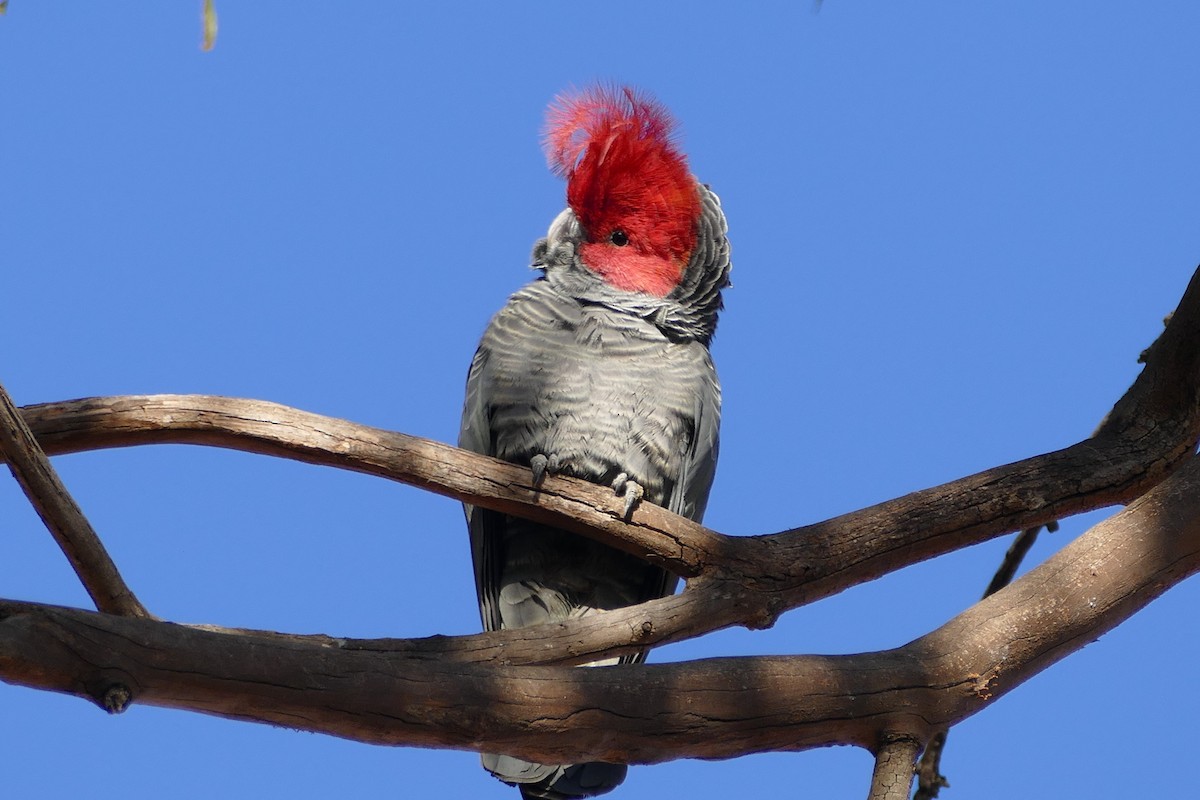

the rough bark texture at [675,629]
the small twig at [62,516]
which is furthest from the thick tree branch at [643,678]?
the small twig at [62,516]

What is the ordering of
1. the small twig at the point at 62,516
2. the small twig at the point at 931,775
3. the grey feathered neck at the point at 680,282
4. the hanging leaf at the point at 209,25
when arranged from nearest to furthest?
the hanging leaf at the point at 209,25, the small twig at the point at 62,516, the small twig at the point at 931,775, the grey feathered neck at the point at 680,282

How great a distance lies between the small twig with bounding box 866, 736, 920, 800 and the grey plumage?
1523 millimetres

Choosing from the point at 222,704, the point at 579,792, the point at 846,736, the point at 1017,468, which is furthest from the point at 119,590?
the point at 1017,468

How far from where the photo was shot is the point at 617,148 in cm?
526

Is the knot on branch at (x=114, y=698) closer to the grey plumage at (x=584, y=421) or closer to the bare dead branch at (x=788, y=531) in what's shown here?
the bare dead branch at (x=788, y=531)

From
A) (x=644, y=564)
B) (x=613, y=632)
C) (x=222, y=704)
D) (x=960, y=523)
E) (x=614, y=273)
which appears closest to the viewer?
(x=222, y=704)

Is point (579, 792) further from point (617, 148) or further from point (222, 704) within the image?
point (617, 148)

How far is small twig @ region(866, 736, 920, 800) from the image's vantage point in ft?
10.2

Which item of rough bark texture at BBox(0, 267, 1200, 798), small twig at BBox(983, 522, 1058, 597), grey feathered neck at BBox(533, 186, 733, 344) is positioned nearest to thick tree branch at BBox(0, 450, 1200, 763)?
rough bark texture at BBox(0, 267, 1200, 798)

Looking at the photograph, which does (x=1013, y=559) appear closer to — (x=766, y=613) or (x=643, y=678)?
(x=766, y=613)

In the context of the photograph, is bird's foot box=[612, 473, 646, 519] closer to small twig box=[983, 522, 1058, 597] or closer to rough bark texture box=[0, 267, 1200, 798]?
rough bark texture box=[0, 267, 1200, 798]

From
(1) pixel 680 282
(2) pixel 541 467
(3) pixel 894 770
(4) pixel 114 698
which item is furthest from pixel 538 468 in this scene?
(4) pixel 114 698

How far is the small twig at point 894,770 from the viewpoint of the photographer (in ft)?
10.2

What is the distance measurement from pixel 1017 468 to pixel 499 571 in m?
2.05
